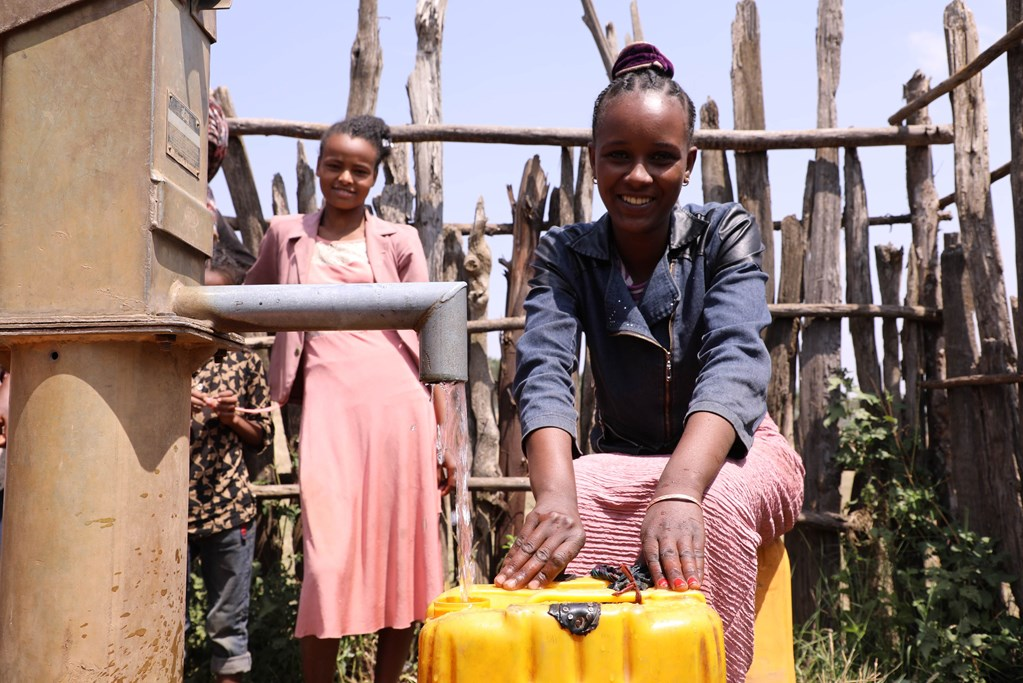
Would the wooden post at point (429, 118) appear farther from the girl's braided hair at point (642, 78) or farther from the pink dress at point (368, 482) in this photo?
the girl's braided hair at point (642, 78)

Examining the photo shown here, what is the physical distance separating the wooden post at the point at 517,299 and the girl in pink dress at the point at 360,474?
1205 mm

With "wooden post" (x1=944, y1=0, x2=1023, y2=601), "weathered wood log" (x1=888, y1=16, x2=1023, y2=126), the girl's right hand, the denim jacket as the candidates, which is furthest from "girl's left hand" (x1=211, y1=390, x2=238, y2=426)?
"weathered wood log" (x1=888, y1=16, x2=1023, y2=126)

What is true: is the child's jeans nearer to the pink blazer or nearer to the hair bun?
the pink blazer

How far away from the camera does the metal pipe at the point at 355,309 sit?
143 centimetres

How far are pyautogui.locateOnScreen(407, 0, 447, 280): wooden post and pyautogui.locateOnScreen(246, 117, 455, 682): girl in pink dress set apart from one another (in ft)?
3.62

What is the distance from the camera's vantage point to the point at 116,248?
1322 millimetres

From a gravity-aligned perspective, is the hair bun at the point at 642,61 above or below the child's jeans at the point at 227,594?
above

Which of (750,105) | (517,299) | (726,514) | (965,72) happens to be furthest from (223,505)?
(965,72)

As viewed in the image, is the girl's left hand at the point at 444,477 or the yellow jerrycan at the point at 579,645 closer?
the yellow jerrycan at the point at 579,645

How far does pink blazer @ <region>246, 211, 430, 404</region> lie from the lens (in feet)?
12.2

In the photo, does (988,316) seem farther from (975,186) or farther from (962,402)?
(975,186)

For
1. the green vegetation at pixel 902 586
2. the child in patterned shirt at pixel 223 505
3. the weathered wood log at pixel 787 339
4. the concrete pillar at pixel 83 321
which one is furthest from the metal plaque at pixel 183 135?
the weathered wood log at pixel 787 339

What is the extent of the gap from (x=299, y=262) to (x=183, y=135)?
2353mm

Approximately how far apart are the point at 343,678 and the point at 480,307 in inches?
72.1
